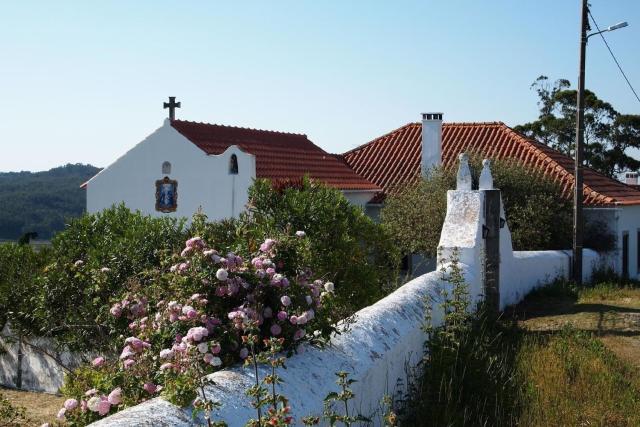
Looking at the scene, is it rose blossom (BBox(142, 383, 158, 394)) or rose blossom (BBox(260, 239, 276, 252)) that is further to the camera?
rose blossom (BBox(260, 239, 276, 252))

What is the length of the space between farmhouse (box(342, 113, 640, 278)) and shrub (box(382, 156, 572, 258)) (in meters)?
1.93

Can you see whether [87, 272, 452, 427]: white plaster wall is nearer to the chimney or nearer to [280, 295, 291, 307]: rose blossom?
[280, 295, 291, 307]: rose blossom

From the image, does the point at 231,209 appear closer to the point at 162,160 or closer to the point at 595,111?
the point at 162,160

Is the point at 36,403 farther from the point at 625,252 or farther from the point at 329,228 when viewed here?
the point at 625,252

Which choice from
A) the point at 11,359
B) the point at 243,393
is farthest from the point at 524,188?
the point at 243,393

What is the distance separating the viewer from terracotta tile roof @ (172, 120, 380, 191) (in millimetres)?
23766

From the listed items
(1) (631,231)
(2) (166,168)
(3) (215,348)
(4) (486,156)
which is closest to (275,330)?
(3) (215,348)

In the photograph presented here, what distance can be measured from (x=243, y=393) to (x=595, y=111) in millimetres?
47104

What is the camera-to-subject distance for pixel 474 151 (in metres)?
27.6

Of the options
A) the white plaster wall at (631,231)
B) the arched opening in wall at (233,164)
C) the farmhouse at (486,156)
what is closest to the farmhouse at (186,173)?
the arched opening in wall at (233,164)

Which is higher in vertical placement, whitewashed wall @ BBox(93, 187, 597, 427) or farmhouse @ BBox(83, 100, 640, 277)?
farmhouse @ BBox(83, 100, 640, 277)

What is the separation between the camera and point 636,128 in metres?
46.5

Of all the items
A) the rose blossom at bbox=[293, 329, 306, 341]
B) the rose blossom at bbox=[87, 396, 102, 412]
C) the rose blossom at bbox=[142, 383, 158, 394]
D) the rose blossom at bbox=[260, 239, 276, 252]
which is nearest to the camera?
the rose blossom at bbox=[87, 396, 102, 412]

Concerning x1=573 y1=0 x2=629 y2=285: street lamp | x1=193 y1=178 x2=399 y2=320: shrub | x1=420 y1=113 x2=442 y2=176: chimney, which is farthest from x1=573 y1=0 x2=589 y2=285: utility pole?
x1=193 y1=178 x2=399 y2=320: shrub
